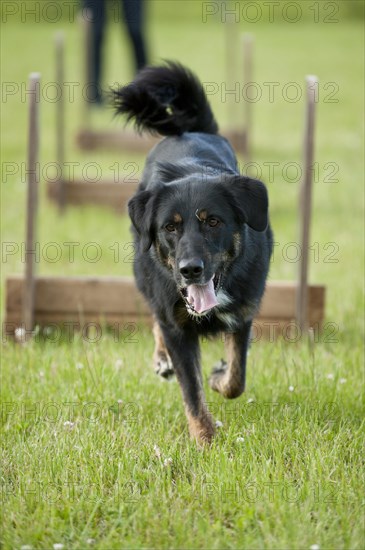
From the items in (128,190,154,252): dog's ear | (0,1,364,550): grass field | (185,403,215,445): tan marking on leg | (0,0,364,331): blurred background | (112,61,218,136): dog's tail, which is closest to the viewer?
(0,1,364,550): grass field

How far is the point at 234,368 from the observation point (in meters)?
4.16

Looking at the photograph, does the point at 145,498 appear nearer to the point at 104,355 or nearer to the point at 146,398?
the point at 146,398

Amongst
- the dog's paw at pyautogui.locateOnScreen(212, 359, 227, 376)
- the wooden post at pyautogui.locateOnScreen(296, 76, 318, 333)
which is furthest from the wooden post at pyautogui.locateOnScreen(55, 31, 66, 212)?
the dog's paw at pyautogui.locateOnScreen(212, 359, 227, 376)

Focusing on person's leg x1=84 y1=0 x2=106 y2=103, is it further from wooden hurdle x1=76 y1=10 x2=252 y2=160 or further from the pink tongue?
the pink tongue

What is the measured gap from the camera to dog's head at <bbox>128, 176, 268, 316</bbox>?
12.0 feet

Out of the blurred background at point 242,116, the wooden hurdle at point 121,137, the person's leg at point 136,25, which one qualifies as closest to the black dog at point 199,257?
the blurred background at point 242,116

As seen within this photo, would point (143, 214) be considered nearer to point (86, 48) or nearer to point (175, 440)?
point (175, 440)

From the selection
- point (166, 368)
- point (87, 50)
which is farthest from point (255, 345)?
point (87, 50)

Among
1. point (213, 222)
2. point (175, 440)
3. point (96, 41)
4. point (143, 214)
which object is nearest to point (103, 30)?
point (96, 41)

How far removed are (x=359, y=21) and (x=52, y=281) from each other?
2152 cm

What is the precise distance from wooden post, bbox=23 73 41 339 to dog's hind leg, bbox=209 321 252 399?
157 cm

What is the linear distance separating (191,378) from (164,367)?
2.29 feet

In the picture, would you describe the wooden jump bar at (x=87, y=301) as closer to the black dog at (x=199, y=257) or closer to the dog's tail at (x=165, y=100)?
the black dog at (x=199, y=257)

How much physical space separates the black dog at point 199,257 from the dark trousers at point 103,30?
6.98 metres
